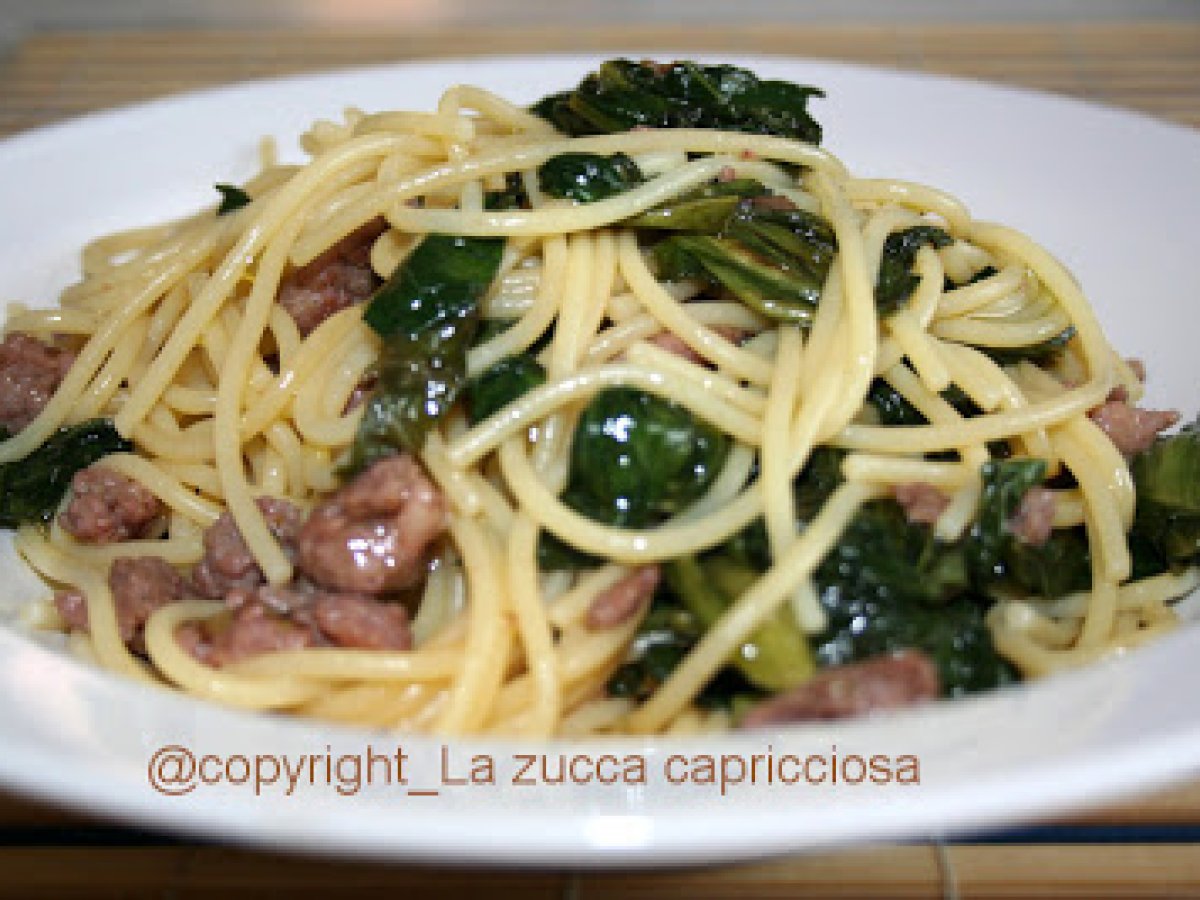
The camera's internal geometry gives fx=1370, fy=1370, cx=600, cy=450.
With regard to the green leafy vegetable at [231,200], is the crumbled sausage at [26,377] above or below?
below

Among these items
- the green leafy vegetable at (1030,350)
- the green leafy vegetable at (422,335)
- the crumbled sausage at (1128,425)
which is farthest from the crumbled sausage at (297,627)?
the crumbled sausage at (1128,425)

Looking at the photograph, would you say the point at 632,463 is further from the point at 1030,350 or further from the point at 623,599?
the point at 1030,350

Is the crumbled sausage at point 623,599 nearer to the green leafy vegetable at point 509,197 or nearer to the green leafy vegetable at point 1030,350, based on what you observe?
the green leafy vegetable at point 509,197

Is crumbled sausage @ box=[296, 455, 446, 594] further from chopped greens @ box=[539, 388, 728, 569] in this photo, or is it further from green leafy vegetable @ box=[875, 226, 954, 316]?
green leafy vegetable @ box=[875, 226, 954, 316]

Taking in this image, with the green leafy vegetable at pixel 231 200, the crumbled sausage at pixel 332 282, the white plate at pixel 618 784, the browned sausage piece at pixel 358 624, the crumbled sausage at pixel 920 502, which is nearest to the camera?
the white plate at pixel 618 784

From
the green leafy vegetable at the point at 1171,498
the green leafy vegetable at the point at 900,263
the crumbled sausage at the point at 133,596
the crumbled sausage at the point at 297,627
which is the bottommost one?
the crumbled sausage at the point at 133,596

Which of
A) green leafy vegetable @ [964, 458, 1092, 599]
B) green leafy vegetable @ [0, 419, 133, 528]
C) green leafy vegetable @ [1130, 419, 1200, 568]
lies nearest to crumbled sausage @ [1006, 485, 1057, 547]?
green leafy vegetable @ [964, 458, 1092, 599]

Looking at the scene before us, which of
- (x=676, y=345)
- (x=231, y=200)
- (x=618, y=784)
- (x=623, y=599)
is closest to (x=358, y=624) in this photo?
(x=623, y=599)
